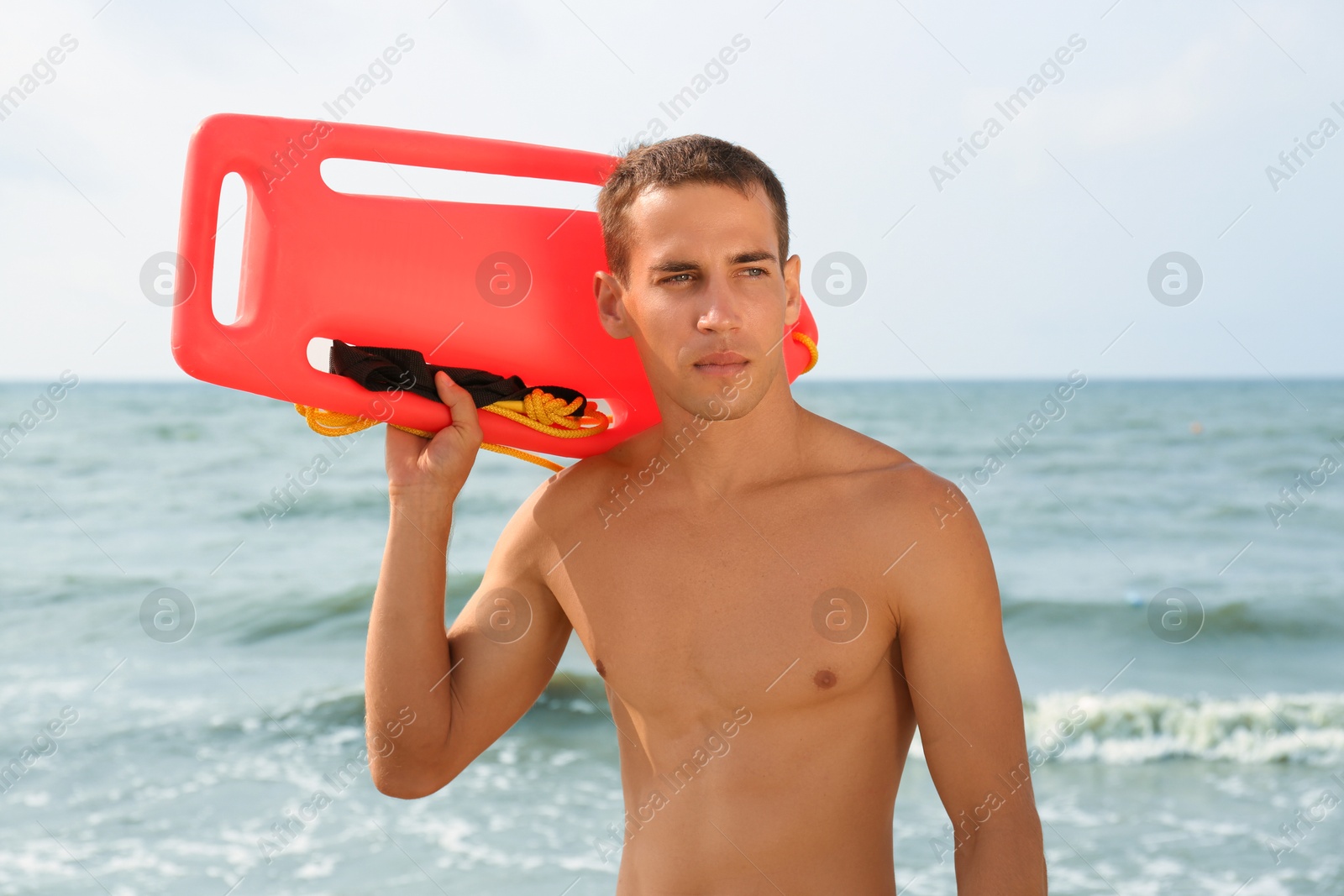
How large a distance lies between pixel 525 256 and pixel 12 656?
27.3ft

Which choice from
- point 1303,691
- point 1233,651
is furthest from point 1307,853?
point 1233,651

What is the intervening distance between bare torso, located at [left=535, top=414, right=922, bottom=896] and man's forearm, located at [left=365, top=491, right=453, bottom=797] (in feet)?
0.95

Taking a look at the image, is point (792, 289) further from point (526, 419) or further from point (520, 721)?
point (520, 721)

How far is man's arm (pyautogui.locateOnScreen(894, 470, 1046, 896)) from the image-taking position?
1.78 metres

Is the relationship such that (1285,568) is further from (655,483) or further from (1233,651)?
(655,483)

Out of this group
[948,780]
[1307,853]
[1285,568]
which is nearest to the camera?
[948,780]

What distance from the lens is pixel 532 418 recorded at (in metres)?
2.14

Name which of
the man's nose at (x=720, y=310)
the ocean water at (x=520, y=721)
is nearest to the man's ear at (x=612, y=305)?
the man's nose at (x=720, y=310)

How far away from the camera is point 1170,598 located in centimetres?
990

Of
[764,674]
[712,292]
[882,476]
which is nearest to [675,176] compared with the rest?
[712,292]

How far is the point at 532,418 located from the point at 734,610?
20.9 inches

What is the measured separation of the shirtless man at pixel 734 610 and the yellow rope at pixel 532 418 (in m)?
0.08

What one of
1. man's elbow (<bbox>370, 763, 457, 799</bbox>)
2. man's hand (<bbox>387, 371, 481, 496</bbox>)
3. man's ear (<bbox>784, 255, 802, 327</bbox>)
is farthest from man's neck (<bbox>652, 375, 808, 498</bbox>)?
man's elbow (<bbox>370, 763, 457, 799</bbox>)

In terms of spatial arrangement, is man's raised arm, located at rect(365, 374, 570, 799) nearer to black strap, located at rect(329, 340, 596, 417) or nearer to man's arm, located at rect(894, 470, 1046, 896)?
black strap, located at rect(329, 340, 596, 417)
